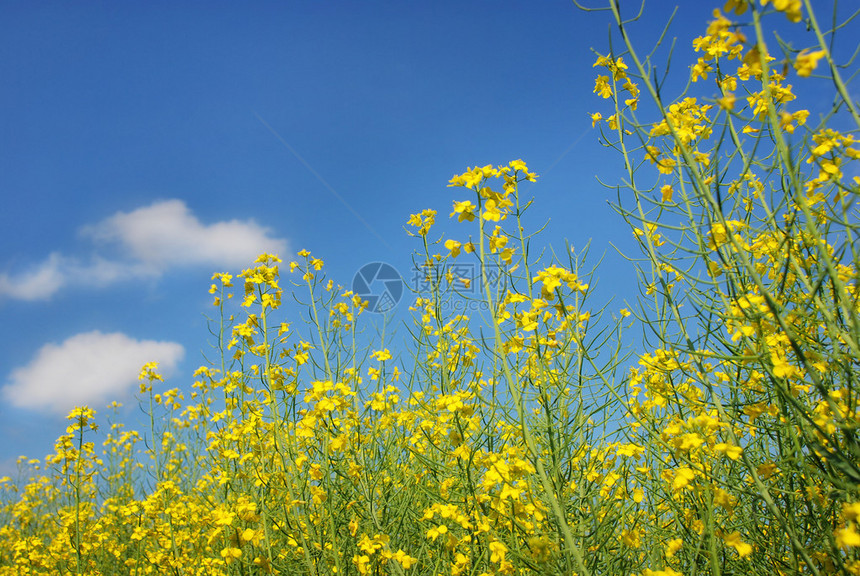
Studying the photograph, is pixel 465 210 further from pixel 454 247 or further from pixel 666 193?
pixel 666 193

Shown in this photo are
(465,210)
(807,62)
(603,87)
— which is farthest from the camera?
(603,87)

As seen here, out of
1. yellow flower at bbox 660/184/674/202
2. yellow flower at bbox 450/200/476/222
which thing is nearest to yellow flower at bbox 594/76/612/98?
yellow flower at bbox 660/184/674/202

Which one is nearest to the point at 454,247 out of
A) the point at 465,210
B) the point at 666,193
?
the point at 465,210

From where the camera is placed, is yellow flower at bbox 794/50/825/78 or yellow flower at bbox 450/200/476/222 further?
yellow flower at bbox 450/200/476/222

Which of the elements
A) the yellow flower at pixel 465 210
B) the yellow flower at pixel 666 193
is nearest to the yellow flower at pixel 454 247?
the yellow flower at pixel 465 210

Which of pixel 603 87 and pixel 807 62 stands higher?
pixel 603 87

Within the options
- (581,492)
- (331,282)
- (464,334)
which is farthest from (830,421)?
(331,282)

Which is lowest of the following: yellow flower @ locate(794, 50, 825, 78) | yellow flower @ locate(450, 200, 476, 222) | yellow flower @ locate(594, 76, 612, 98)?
yellow flower @ locate(794, 50, 825, 78)

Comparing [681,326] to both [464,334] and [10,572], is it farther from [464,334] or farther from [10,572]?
[10,572]

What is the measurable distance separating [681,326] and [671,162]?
695 millimetres

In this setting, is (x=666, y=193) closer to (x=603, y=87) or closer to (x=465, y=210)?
(x=603, y=87)

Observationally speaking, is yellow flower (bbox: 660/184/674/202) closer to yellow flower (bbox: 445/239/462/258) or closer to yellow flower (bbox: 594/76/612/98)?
yellow flower (bbox: 594/76/612/98)

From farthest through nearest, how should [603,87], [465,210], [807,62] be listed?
[603,87], [465,210], [807,62]

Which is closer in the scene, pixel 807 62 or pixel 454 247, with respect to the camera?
pixel 807 62
